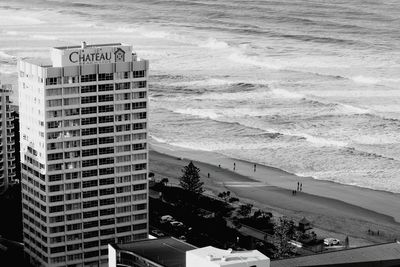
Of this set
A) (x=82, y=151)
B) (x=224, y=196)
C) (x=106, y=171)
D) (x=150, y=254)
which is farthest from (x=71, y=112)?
(x=224, y=196)

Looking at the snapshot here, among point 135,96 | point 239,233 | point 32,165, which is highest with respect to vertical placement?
point 135,96

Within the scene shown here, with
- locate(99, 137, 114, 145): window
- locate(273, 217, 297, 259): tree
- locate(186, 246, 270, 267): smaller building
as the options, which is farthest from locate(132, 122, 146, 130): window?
locate(186, 246, 270, 267): smaller building

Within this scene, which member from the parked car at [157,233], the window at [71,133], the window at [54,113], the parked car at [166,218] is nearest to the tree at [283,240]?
the parked car at [157,233]

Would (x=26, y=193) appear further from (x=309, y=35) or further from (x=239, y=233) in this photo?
(x=309, y=35)

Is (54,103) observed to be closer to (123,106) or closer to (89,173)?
(123,106)

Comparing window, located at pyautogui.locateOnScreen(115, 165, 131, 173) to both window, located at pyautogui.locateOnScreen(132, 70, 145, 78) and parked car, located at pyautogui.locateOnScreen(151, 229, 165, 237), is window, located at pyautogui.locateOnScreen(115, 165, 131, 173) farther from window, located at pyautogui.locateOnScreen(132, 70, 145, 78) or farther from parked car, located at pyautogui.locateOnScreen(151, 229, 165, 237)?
parked car, located at pyautogui.locateOnScreen(151, 229, 165, 237)

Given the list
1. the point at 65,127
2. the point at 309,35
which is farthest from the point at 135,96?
the point at 309,35
